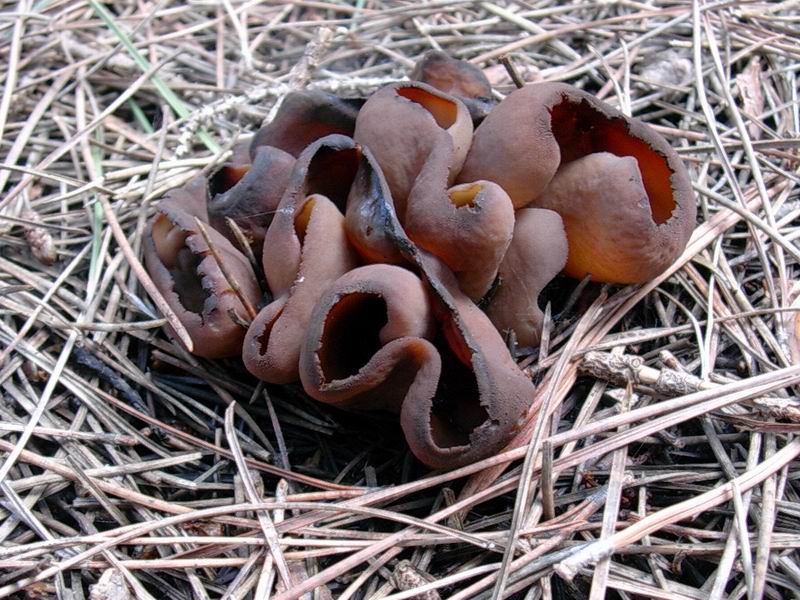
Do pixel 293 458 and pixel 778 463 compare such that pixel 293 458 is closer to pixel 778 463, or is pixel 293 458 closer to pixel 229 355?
pixel 229 355

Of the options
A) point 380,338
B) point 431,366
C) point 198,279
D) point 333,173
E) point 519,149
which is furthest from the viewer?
point 198,279

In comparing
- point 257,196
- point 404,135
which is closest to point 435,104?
point 404,135

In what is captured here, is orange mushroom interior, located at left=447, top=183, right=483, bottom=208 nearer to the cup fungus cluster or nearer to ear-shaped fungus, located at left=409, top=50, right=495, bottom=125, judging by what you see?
the cup fungus cluster

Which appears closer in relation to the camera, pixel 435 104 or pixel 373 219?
pixel 373 219

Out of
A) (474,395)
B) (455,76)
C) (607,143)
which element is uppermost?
(455,76)

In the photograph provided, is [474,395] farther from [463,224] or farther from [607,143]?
[607,143]

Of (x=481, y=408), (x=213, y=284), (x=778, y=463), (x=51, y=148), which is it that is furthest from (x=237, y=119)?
(x=778, y=463)
